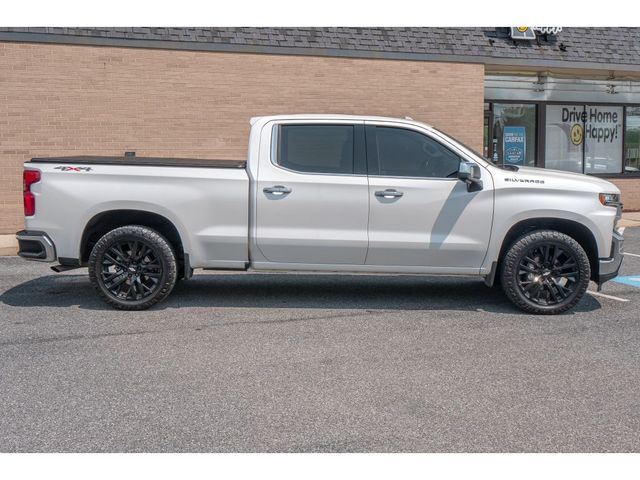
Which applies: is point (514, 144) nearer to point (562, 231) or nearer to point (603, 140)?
point (603, 140)

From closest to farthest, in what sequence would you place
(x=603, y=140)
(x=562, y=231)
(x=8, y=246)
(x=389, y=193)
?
(x=389, y=193)
(x=562, y=231)
(x=8, y=246)
(x=603, y=140)

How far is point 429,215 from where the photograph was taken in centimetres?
711

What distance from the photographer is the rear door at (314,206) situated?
710cm

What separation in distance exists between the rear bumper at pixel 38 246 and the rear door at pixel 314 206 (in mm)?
2055

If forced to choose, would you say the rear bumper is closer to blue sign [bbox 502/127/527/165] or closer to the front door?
the front door

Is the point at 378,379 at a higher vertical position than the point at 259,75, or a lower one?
lower

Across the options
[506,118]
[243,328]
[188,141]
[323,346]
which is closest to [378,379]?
[323,346]

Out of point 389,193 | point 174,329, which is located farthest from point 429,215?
point 174,329

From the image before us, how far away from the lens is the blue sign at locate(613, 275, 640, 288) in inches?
347

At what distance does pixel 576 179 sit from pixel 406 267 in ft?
6.21

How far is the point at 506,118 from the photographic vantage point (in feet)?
54.5

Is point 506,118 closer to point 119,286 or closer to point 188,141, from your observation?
point 188,141

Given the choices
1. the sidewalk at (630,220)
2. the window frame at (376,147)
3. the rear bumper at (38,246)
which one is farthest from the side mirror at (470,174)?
the sidewalk at (630,220)

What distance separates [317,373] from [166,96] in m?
9.16
